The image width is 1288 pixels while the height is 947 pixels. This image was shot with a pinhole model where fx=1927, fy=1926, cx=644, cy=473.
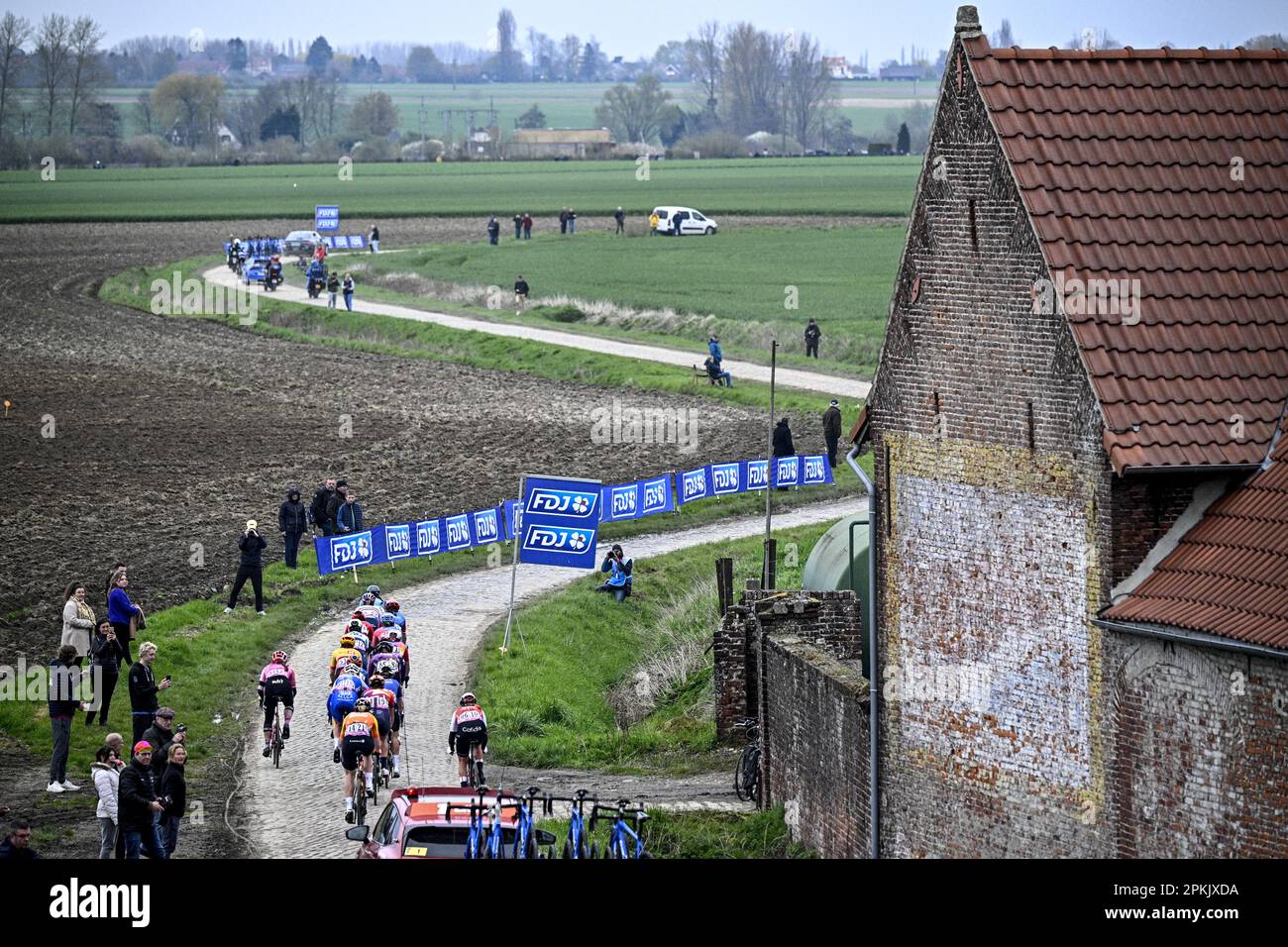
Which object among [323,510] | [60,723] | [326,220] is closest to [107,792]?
[60,723]

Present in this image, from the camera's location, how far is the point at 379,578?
118 ft

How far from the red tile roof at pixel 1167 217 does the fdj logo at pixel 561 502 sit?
1599 cm

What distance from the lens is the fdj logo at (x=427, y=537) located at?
36.8 metres

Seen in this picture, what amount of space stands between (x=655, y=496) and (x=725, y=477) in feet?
7.35

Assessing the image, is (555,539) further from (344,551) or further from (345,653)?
(345,653)

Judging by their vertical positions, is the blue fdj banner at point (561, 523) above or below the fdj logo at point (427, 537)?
above

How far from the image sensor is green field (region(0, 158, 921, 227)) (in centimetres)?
12431

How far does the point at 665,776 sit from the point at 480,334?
44.4 m

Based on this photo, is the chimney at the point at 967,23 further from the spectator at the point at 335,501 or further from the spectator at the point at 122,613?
the spectator at the point at 335,501

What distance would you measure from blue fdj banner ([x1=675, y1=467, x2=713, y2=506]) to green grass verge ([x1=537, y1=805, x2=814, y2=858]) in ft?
66.0

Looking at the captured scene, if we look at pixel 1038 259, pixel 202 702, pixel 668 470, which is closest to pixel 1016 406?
pixel 1038 259

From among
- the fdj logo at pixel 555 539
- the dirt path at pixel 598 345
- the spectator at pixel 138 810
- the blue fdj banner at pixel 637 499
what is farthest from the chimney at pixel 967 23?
the dirt path at pixel 598 345

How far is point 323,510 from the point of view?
36375 mm

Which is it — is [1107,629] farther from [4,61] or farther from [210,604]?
[4,61]
